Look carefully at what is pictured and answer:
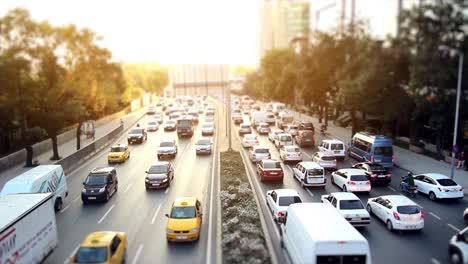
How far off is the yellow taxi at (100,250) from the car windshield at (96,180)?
9701 millimetres

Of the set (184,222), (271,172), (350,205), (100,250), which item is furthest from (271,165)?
(100,250)

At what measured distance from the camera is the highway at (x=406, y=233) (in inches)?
649

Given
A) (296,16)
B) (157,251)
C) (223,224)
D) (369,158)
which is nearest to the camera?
(157,251)

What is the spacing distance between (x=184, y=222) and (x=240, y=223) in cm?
250

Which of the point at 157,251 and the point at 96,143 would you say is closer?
the point at 157,251

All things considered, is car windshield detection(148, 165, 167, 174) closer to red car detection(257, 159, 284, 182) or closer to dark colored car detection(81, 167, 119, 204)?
dark colored car detection(81, 167, 119, 204)

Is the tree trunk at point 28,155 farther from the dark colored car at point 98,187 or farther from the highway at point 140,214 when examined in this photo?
the dark colored car at point 98,187

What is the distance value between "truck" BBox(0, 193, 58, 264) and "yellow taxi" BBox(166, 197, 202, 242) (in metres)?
4.79

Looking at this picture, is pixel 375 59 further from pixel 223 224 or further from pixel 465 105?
pixel 223 224

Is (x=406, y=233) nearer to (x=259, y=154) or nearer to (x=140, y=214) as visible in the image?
(x=140, y=214)

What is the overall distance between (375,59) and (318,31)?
1501 cm

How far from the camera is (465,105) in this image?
33.3 meters

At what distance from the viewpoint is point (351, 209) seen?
19422mm

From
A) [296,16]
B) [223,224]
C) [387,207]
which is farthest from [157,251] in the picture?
[296,16]
